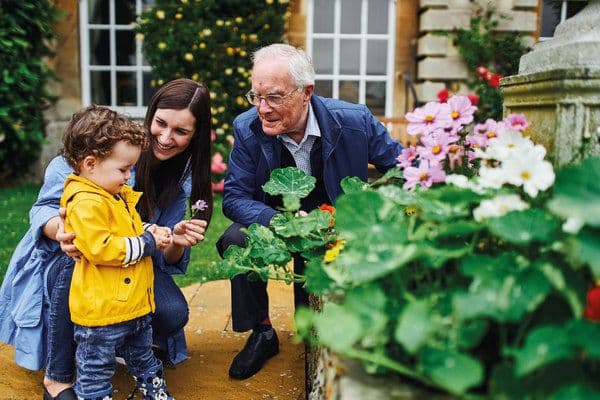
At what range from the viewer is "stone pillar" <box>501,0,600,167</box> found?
1.52m

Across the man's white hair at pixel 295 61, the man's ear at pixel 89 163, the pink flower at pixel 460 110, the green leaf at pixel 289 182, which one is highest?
the man's white hair at pixel 295 61

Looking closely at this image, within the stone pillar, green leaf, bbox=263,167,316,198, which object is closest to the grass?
green leaf, bbox=263,167,316,198

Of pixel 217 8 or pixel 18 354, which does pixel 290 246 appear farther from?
pixel 217 8

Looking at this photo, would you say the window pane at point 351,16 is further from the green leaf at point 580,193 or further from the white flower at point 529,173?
the green leaf at point 580,193

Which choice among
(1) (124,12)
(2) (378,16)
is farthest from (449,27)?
(1) (124,12)

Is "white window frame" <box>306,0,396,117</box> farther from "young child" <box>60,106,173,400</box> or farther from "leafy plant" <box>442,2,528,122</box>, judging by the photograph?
"young child" <box>60,106,173,400</box>

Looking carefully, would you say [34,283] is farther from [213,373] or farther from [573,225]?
[573,225]

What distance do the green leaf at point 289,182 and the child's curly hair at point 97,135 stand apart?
43 centimetres

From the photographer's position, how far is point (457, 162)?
5.94ft

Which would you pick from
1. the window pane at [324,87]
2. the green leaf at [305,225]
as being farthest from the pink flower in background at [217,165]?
the green leaf at [305,225]

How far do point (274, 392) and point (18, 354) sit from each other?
0.88m

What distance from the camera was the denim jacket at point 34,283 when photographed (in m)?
2.02

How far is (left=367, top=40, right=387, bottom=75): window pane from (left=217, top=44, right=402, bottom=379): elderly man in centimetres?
504

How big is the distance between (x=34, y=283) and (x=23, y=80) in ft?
17.4
